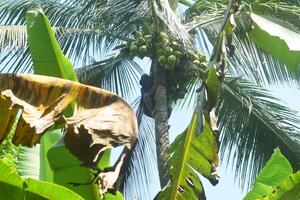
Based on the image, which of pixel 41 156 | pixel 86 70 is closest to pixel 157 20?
pixel 86 70

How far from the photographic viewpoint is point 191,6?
9.17 m

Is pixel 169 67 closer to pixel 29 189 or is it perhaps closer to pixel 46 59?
pixel 46 59

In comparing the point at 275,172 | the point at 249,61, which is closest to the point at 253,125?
the point at 249,61

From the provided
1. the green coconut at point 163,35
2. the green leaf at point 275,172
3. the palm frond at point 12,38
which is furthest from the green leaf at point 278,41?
the palm frond at point 12,38

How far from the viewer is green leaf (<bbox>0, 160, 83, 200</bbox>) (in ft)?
10.9

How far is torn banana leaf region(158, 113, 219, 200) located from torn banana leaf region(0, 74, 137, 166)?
0.65 meters

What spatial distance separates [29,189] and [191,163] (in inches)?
37.7

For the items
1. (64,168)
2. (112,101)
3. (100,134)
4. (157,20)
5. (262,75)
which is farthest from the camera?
(262,75)

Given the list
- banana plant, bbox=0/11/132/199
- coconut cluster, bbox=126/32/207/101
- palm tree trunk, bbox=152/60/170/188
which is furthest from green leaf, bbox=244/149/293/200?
coconut cluster, bbox=126/32/207/101

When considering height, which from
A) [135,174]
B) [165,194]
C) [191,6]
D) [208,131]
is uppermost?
[191,6]

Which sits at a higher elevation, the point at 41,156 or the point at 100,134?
the point at 100,134

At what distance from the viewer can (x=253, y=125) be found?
8922 mm

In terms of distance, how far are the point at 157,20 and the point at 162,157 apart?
1437 mm

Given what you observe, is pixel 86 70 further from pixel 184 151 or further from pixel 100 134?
pixel 100 134
